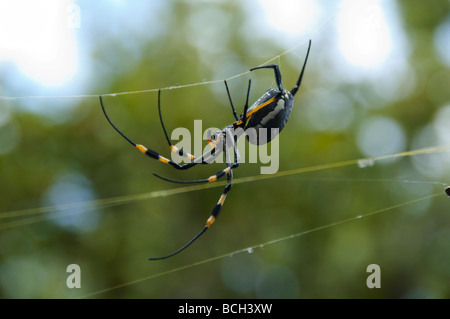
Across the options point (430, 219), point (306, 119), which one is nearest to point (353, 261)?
point (430, 219)

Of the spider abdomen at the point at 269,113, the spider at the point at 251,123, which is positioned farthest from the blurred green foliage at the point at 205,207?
the spider abdomen at the point at 269,113

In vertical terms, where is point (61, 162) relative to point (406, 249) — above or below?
above

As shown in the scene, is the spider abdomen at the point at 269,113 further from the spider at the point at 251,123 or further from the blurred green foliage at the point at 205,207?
the blurred green foliage at the point at 205,207

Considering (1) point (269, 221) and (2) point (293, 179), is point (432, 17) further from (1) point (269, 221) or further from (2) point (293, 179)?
(1) point (269, 221)

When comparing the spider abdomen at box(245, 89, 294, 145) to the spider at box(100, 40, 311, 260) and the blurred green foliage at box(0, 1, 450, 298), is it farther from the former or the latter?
the blurred green foliage at box(0, 1, 450, 298)

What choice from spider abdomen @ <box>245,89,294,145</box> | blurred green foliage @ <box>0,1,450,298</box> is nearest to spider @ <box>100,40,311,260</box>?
spider abdomen @ <box>245,89,294,145</box>

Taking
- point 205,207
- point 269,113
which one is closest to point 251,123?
point 269,113

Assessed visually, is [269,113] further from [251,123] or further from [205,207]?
[205,207]
